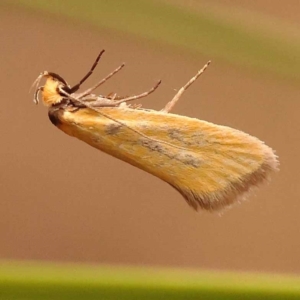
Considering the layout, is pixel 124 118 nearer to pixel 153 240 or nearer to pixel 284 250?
pixel 153 240

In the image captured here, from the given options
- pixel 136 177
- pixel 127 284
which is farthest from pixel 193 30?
pixel 136 177

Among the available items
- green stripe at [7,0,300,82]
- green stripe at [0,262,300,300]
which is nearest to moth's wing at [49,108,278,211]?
green stripe at [7,0,300,82]

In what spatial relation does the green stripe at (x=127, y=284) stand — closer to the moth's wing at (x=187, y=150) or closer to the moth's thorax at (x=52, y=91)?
the moth's wing at (x=187, y=150)

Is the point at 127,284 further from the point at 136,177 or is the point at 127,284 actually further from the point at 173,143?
the point at 136,177

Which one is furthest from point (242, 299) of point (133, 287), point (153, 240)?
point (153, 240)

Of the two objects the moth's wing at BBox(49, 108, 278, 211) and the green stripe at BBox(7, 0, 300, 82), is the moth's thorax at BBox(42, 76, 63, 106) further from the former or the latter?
the green stripe at BBox(7, 0, 300, 82)

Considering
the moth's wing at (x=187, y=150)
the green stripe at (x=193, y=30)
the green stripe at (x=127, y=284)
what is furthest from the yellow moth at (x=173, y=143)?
the green stripe at (x=127, y=284)
